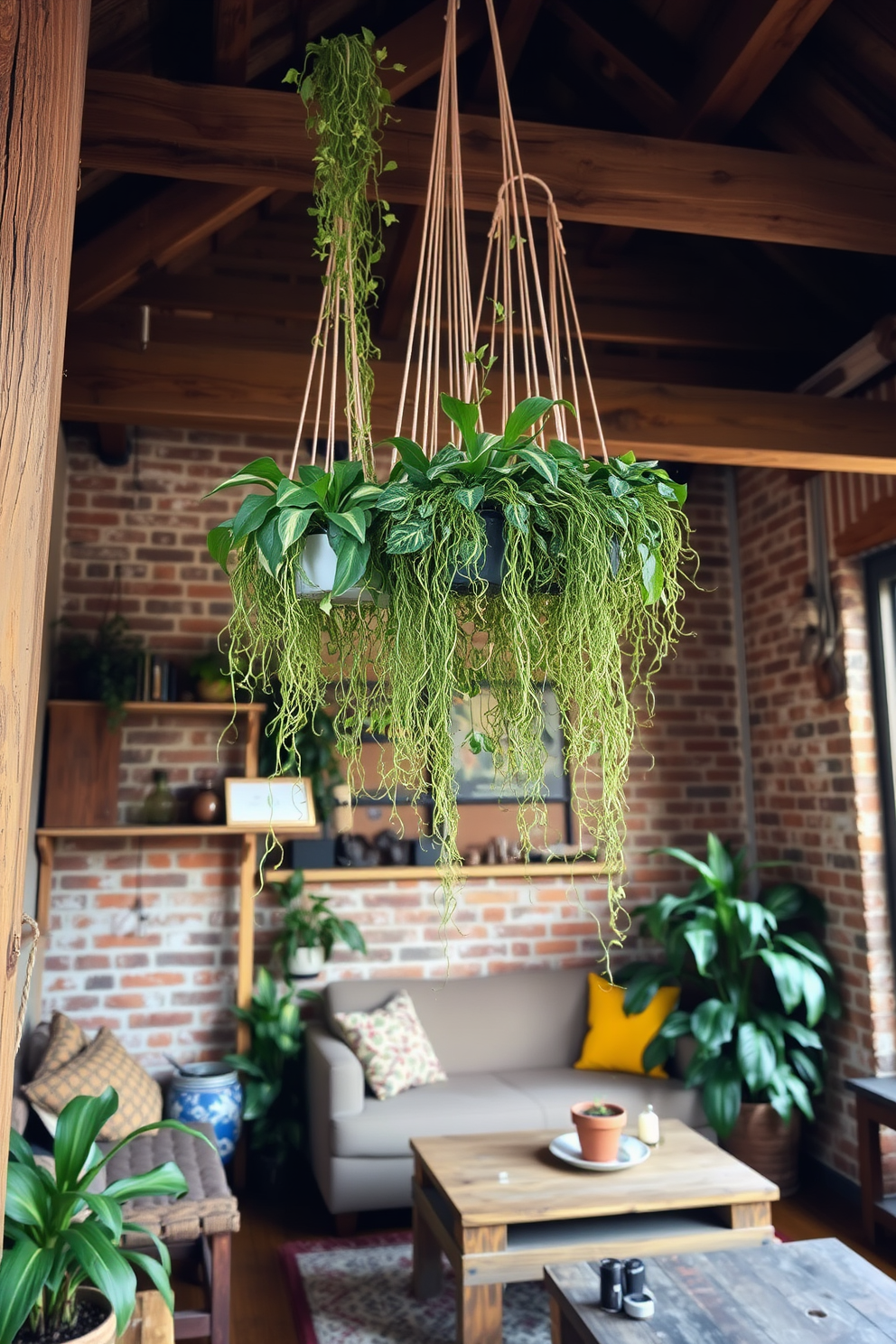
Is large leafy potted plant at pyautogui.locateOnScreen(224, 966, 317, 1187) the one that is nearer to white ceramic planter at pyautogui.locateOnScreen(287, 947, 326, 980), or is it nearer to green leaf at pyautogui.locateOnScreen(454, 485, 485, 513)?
white ceramic planter at pyautogui.locateOnScreen(287, 947, 326, 980)

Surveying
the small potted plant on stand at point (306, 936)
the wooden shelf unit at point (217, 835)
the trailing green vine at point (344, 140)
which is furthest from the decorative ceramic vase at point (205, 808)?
the trailing green vine at point (344, 140)

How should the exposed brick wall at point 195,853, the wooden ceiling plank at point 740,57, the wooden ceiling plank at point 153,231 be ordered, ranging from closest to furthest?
the wooden ceiling plank at point 740,57, the wooden ceiling plank at point 153,231, the exposed brick wall at point 195,853

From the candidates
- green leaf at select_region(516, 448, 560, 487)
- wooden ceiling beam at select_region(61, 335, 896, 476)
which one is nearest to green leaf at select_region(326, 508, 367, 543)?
green leaf at select_region(516, 448, 560, 487)

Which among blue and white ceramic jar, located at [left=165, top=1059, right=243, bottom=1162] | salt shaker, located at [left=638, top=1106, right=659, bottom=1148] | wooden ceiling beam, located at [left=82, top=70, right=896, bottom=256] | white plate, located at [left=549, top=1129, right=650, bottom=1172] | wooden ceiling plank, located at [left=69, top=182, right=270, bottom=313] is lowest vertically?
blue and white ceramic jar, located at [left=165, top=1059, right=243, bottom=1162]

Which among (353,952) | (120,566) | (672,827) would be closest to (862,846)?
(672,827)

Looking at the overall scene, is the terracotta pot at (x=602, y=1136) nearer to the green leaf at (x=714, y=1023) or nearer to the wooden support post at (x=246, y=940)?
the green leaf at (x=714, y=1023)

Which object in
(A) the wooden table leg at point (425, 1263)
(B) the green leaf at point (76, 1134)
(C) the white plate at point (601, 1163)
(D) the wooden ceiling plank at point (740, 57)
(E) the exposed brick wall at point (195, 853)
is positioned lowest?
(A) the wooden table leg at point (425, 1263)

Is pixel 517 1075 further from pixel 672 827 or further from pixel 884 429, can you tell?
pixel 884 429

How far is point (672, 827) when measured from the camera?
4605 millimetres

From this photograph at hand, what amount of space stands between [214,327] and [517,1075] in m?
2.88

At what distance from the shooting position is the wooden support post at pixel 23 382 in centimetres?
99

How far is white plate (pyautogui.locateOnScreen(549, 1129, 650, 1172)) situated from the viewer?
8.84 feet

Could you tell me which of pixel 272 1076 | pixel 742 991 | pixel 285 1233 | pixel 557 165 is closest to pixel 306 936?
pixel 272 1076

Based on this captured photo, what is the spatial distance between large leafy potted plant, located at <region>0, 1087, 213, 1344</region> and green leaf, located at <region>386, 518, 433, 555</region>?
1330mm
